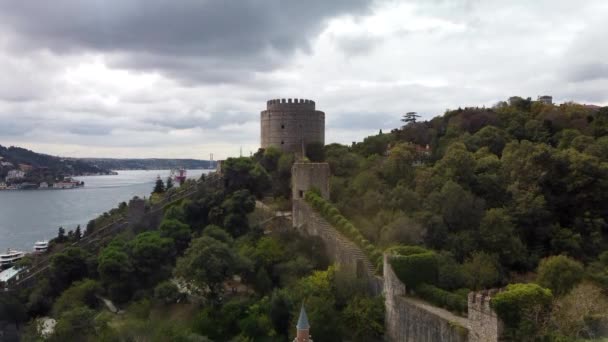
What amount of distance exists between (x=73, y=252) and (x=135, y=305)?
28.8 ft

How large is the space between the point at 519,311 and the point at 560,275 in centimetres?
588

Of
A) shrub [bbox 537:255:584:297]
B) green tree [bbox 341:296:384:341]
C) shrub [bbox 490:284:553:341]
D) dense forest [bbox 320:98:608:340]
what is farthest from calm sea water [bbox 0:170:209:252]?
shrub [bbox 490:284:553:341]

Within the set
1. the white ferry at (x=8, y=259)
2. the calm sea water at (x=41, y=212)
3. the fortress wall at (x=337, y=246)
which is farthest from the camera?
the calm sea water at (x=41, y=212)

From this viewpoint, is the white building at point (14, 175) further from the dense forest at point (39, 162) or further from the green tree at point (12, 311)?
the green tree at point (12, 311)

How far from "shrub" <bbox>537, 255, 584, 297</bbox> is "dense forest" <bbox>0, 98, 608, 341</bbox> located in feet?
0.21

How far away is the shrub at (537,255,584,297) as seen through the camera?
16.9 meters

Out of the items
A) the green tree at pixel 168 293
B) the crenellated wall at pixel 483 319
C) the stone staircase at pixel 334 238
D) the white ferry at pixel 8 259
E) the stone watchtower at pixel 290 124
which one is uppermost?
the stone watchtower at pixel 290 124

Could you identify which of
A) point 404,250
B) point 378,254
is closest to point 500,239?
point 378,254

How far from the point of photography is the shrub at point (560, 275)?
16922 mm

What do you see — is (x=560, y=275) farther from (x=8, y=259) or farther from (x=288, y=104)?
(x=8, y=259)

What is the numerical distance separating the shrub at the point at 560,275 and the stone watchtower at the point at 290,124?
20378 millimetres

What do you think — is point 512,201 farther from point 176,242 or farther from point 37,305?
point 37,305

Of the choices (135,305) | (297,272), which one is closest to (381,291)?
(297,272)

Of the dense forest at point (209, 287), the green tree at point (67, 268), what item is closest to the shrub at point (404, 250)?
the dense forest at point (209, 287)
